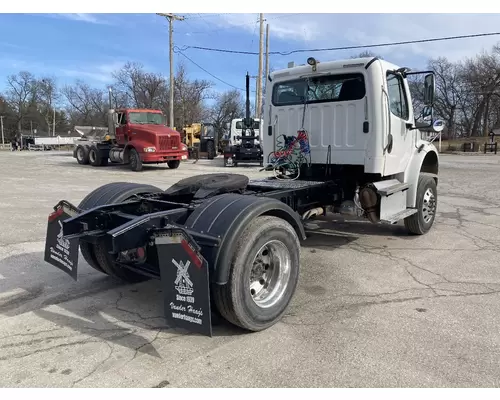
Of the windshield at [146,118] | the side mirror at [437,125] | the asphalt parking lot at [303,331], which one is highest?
the windshield at [146,118]

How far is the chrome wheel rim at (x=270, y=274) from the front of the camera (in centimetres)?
382

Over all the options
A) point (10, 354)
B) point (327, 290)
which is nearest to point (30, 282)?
point (10, 354)

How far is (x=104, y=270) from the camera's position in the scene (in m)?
4.63

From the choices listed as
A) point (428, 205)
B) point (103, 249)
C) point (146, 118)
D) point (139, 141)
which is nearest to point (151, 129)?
point (139, 141)

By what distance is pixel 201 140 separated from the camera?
29094mm

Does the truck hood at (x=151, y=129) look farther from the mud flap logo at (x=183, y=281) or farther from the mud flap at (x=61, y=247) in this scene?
the mud flap logo at (x=183, y=281)

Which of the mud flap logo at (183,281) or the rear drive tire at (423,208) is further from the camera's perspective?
the rear drive tire at (423,208)

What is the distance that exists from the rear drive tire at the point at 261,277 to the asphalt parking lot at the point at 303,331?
18cm

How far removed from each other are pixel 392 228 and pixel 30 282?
575 cm

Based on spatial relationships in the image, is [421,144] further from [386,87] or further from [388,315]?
[388,315]

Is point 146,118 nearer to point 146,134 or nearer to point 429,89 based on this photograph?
point 146,134

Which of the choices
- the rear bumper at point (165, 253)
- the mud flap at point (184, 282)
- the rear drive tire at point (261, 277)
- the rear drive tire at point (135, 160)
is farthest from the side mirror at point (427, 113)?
the rear drive tire at point (135, 160)

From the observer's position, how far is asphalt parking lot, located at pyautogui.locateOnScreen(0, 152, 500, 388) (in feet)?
9.72

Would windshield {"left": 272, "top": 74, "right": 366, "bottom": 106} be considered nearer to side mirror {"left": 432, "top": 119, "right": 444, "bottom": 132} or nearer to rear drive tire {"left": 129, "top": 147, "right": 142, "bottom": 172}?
side mirror {"left": 432, "top": 119, "right": 444, "bottom": 132}
